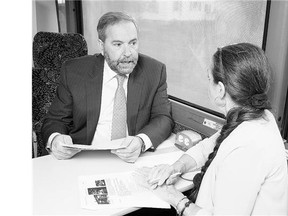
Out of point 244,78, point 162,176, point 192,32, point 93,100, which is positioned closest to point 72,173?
point 162,176

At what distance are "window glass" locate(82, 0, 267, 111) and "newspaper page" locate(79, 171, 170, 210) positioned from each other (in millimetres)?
586

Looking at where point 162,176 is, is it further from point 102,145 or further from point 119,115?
point 119,115

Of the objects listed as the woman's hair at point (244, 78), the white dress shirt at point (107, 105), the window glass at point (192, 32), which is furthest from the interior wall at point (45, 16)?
the woman's hair at point (244, 78)

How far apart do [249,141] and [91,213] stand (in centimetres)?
50

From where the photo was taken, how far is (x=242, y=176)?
0.80 m

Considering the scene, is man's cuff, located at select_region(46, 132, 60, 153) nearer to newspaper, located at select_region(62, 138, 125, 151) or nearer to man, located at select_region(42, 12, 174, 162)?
man, located at select_region(42, 12, 174, 162)

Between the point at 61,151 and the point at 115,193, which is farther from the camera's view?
the point at 61,151

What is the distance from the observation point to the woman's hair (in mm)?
885

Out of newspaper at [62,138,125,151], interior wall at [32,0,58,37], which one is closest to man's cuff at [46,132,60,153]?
newspaper at [62,138,125,151]

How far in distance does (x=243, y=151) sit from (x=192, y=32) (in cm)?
85

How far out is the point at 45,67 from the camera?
73.9 inches

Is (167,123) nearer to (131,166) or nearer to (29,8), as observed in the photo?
(131,166)

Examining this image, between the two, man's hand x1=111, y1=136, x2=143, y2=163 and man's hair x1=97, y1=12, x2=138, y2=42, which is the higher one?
man's hair x1=97, y1=12, x2=138, y2=42

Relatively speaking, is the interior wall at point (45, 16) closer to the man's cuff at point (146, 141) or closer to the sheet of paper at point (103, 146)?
the sheet of paper at point (103, 146)
